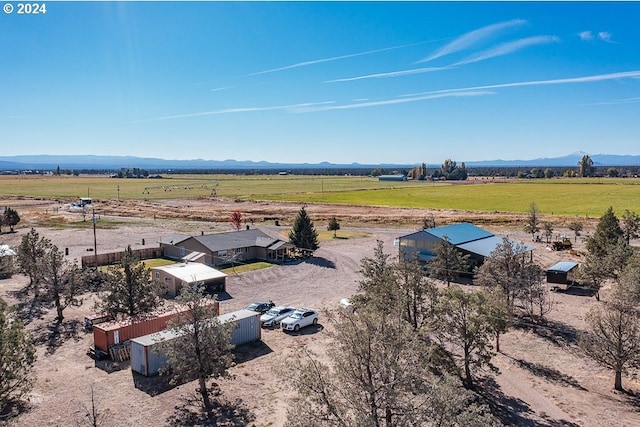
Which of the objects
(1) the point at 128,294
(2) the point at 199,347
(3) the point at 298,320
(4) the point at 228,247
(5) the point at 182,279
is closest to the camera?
(2) the point at 199,347

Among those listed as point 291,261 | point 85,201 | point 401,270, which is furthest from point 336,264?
point 85,201

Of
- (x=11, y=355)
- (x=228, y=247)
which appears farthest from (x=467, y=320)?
(x=228, y=247)

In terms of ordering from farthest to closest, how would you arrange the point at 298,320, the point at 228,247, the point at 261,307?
the point at 228,247, the point at 261,307, the point at 298,320

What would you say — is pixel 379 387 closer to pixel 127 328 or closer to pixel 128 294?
pixel 127 328

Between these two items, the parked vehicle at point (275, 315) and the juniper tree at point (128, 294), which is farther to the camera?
the parked vehicle at point (275, 315)

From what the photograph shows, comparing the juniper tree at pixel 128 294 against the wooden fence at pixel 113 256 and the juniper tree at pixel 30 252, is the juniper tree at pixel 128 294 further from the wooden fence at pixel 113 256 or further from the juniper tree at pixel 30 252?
the wooden fence at pixel 113 256

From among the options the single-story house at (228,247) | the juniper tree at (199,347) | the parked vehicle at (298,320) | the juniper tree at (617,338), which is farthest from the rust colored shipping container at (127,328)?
the juniper tree at (617,338)
